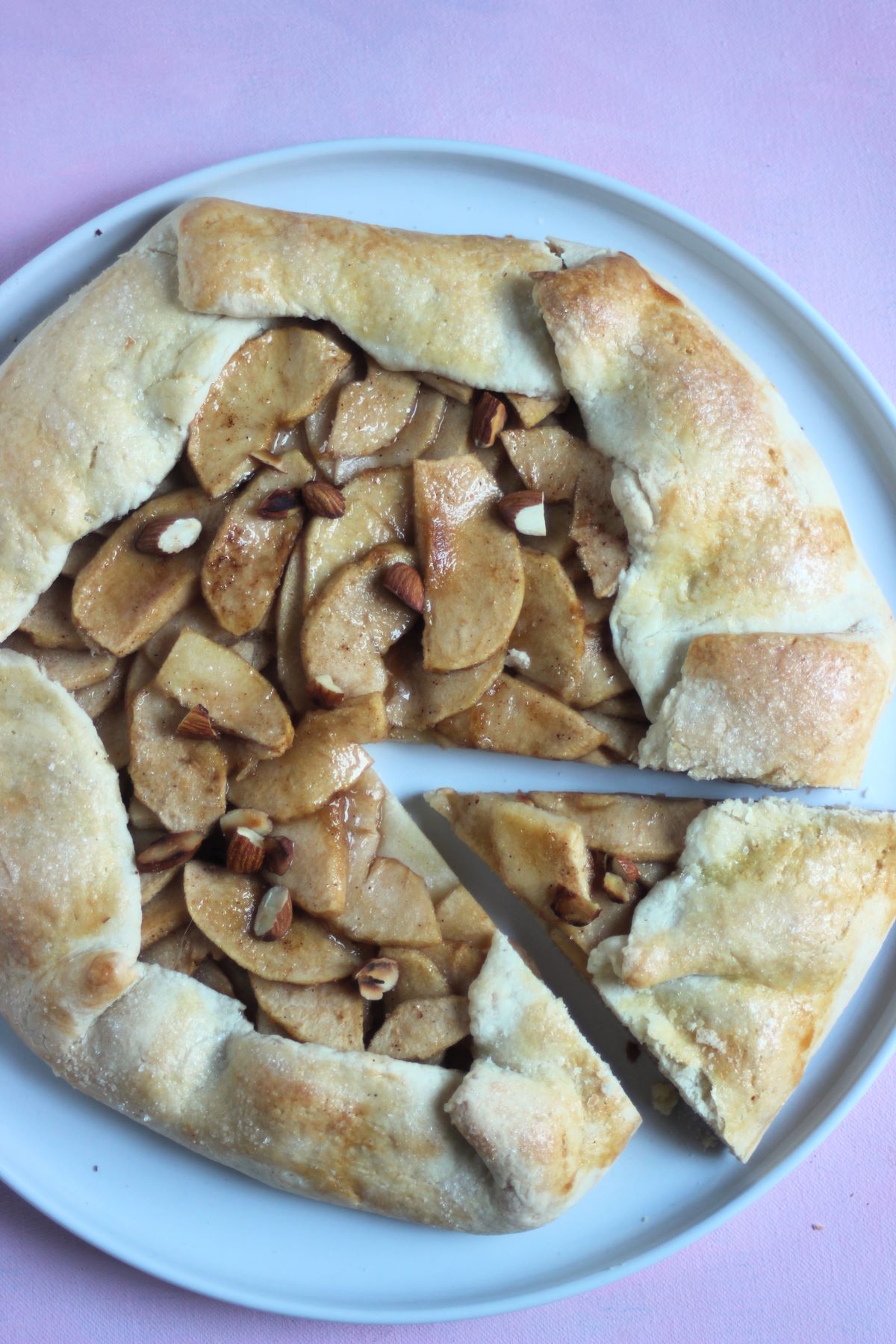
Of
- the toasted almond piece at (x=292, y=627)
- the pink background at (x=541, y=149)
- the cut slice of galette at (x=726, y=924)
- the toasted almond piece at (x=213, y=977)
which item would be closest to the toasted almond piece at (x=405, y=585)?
the toasted almond piece at (x=292, y=627)

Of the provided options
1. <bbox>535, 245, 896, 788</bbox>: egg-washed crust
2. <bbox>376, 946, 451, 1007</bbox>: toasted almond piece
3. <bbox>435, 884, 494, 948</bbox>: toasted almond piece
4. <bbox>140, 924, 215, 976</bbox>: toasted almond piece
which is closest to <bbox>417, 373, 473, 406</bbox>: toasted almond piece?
<bbox>535, 245, 896, 788</bbox>: egg-washed crust

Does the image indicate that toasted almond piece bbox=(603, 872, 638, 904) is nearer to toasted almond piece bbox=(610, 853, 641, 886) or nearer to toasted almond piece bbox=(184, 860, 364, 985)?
toasted almond piece bbox=(610, 853, 641, 886)

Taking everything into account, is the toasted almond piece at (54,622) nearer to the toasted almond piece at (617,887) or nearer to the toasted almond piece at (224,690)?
the toasted almond piece at (224,690)

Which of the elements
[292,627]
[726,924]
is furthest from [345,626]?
[726,924]

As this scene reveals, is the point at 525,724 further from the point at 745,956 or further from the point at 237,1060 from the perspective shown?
the point at 237,1060

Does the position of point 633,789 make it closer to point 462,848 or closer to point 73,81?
point 462,848
